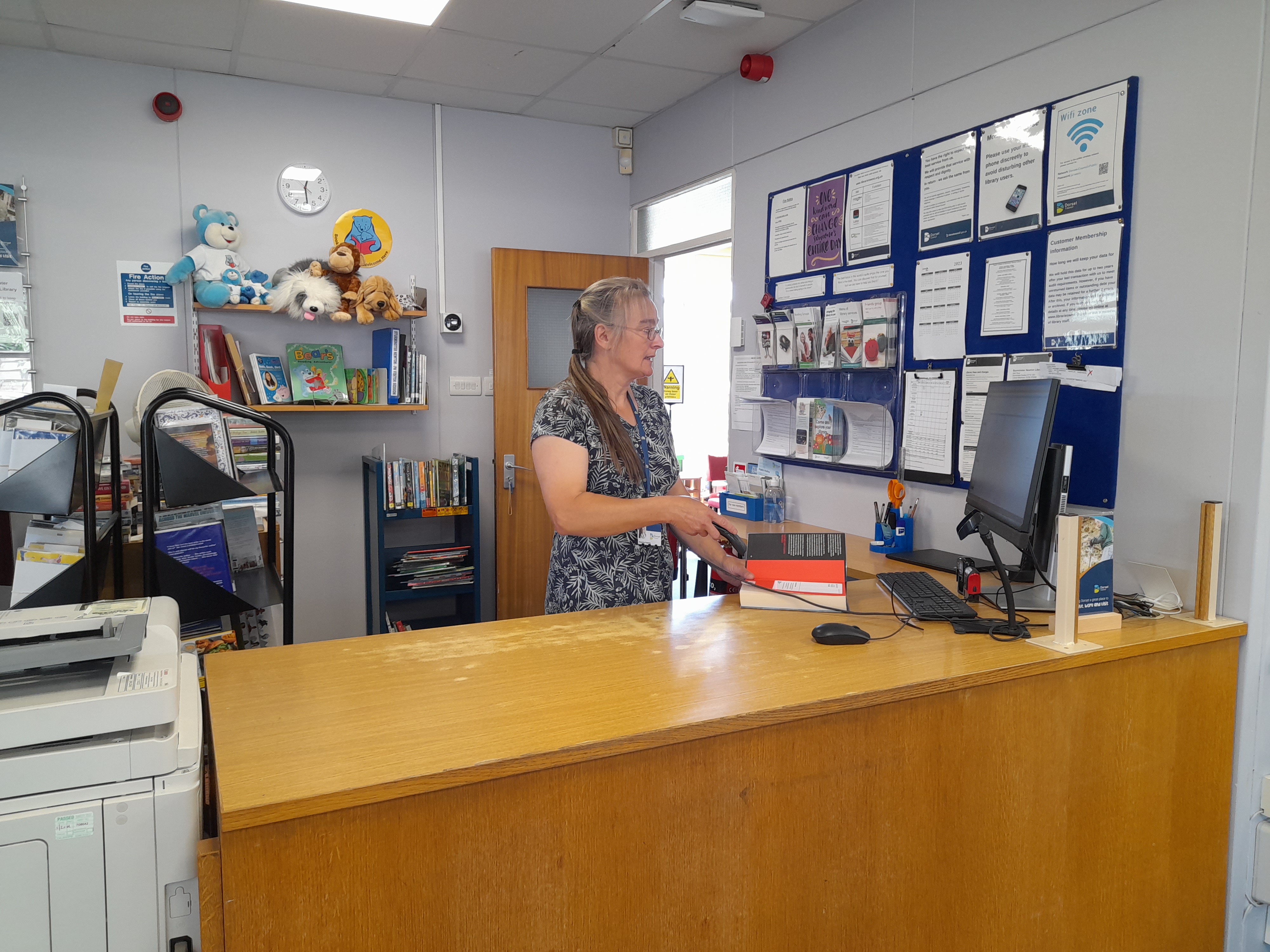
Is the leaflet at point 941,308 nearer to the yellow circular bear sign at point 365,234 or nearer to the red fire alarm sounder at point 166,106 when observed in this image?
the yellow circular bear sign at point 365,234

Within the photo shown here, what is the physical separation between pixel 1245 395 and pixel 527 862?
1882 mm

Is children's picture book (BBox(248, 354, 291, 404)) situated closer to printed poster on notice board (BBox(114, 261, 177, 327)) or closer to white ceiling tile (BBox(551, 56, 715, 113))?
printed poster on notice board (BBox(114, 261, 177, 327))

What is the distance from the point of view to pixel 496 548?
15.1 feet

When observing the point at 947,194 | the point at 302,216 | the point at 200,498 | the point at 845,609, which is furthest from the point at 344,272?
the point at 845,609

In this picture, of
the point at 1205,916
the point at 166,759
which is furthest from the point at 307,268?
the point at 1205,916

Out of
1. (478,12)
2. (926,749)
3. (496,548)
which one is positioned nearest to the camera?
(926,749)

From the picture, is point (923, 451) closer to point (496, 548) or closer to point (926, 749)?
point (926, 749)

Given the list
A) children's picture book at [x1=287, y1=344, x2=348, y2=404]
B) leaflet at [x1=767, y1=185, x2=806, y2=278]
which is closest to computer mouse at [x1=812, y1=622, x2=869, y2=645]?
leaflet at [x1=767, y1=185, x2=806, y2=278]

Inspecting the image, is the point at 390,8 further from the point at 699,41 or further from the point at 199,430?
the point at 199,430

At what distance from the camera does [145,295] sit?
3.87m

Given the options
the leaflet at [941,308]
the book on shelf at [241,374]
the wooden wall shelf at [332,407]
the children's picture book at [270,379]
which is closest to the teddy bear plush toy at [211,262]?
the book on shelf at [241,374]

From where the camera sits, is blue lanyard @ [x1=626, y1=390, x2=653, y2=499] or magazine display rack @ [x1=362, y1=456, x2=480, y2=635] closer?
blue lanyard @ [x1=626, y1=390, x2=653, y2=499]

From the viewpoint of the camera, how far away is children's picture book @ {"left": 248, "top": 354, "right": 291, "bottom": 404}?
3.96m

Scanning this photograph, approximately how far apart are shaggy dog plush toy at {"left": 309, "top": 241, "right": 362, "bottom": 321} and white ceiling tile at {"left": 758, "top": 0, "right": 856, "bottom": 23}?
2.15 m
